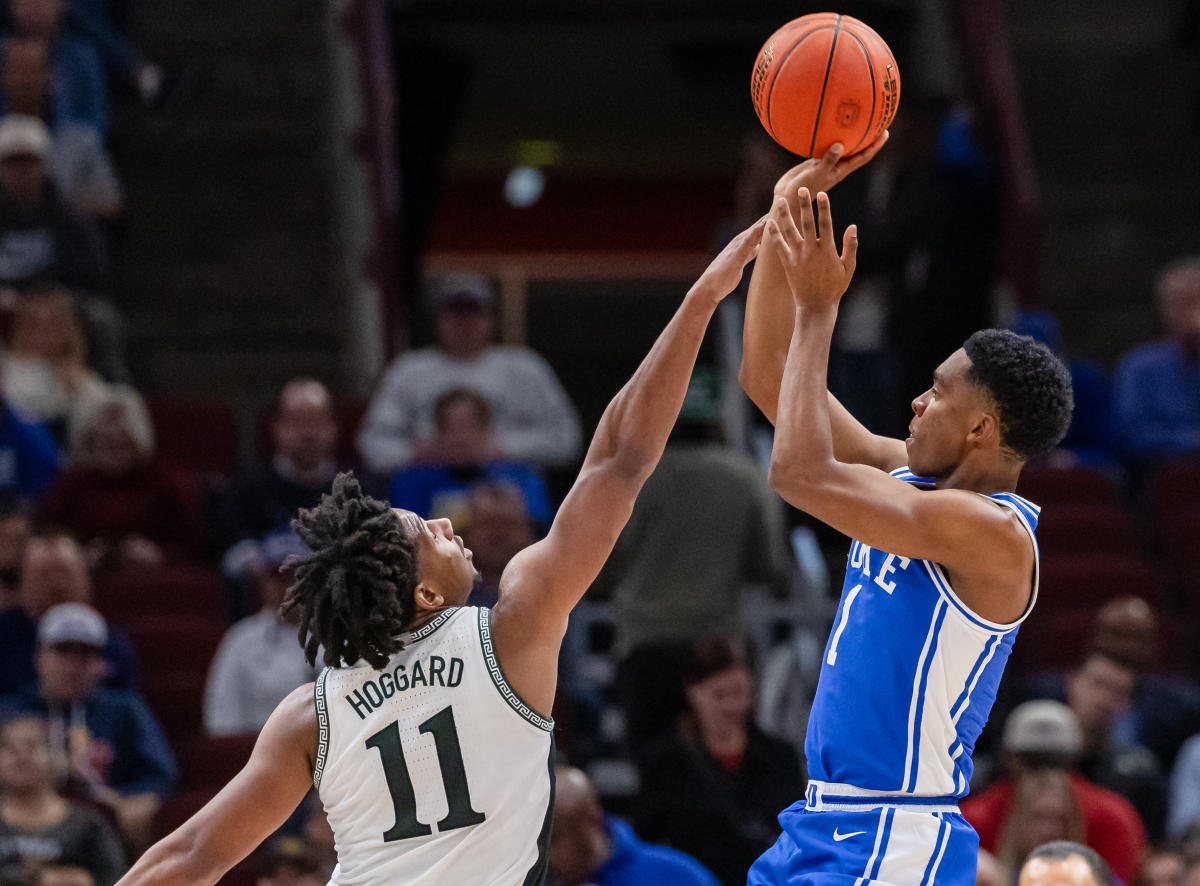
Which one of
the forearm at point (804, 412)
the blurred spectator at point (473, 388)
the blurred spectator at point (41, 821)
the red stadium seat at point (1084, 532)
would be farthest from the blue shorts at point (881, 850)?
the red stadium seat at point (1084, 532)

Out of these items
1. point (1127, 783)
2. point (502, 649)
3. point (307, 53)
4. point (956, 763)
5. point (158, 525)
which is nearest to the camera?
point (502, 649)

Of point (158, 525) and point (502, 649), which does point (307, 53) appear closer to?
point (158, 525)

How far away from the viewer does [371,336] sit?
10938 mm

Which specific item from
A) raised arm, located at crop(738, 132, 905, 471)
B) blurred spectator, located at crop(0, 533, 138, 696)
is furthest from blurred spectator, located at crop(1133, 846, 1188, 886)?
blurred spectator, located at crop(0, 533, 138, 696)

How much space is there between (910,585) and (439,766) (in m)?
1.00

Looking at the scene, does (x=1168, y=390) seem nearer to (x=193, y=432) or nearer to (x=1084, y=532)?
(x=1084, y=532)

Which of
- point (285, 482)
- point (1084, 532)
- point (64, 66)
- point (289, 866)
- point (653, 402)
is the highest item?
point (64, 66)

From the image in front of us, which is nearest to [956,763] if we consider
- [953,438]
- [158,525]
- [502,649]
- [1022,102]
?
[953,438]

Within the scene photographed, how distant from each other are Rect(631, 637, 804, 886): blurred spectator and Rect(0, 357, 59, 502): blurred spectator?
3295mm

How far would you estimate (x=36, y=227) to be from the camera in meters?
9.26

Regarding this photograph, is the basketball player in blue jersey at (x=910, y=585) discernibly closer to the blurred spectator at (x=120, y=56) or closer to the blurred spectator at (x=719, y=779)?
the blurred spectator at (x=719, y=779)

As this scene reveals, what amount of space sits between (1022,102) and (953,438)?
9.20 m

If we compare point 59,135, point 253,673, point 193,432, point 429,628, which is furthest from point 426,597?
point 59,135

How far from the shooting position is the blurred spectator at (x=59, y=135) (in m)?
9.53
